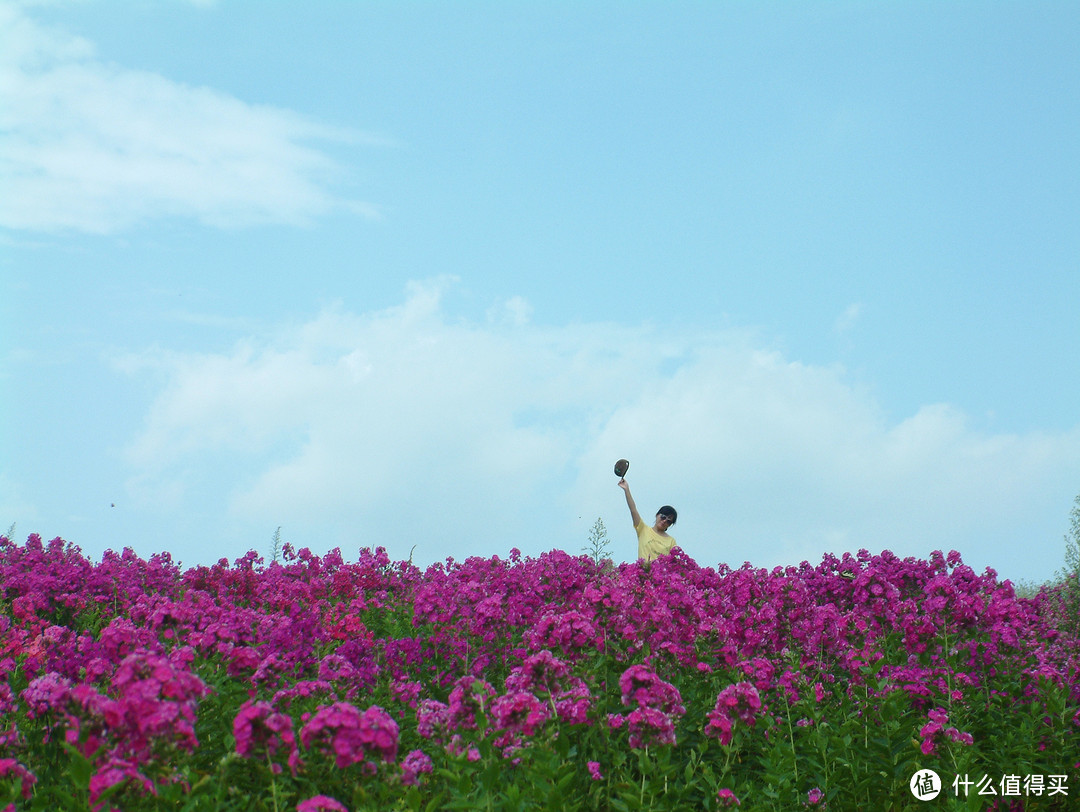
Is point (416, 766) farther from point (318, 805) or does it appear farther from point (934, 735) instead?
point (934, 735)

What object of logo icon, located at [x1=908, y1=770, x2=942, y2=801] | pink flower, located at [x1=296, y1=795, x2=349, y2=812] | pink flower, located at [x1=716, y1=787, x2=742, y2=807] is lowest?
pink flower, located at [x1=296, y1=795, x2=349, y2=812]

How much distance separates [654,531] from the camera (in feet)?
59.5

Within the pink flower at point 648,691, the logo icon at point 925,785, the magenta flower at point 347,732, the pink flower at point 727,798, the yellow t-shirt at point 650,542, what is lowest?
the pink flower at point 727,798

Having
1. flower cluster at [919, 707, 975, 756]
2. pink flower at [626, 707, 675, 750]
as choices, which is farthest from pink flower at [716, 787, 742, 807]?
flower cluster at [919, 707, 975, 756]

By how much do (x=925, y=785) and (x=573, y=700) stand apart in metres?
3.59

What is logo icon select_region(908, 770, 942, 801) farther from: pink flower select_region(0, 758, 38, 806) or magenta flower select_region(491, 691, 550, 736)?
pink flower select_region(0, 758, 38, 806)

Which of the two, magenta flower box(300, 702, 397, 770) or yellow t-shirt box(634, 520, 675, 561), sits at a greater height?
yellow t-shirt box(634, 520, 675, 561)

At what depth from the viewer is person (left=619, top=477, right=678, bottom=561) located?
697 inches

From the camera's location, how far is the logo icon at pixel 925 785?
8.38m

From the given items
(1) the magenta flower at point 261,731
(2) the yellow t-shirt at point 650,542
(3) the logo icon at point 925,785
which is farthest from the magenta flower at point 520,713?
(2) the yellow t-shirt at point 650,542

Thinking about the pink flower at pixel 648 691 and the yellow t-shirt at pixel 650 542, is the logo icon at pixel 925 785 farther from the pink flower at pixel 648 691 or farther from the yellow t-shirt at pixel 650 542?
the yellow t-shirt at pixel 650 542

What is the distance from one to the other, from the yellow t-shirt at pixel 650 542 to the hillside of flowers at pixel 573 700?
3.47 m

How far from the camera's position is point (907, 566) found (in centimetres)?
1273

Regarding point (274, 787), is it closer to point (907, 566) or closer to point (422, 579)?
point (907, 566)
